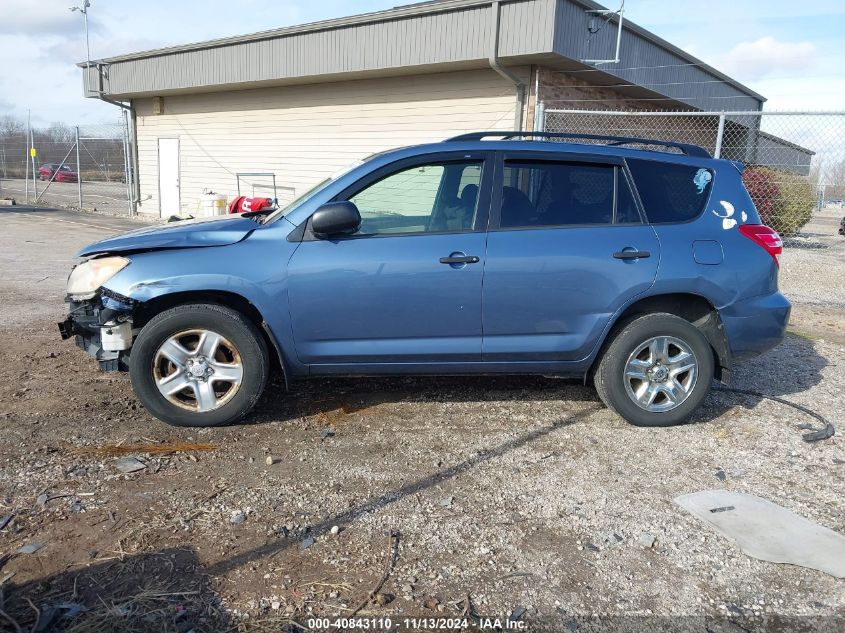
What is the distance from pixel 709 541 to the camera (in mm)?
3148

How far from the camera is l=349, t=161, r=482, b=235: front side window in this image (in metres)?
4.27

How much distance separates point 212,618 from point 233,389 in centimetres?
189

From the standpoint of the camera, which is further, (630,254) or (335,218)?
(630,254)

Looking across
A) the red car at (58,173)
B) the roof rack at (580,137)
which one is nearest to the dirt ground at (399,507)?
the roof rack at (580,137)

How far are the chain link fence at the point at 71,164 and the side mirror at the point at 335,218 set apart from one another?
17844mm

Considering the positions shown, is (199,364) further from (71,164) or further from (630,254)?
(71,164)

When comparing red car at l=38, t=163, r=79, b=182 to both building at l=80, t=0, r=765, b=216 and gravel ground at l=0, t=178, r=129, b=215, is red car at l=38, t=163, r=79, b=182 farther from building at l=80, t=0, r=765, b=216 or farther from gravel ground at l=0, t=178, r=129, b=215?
building at l=80, t=0, r=765, b=216

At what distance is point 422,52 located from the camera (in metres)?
11.7

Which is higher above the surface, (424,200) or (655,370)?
(424,200)

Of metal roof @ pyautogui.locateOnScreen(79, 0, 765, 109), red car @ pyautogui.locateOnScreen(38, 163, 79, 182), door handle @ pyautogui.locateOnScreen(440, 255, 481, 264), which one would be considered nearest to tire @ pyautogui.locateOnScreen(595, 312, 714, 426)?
door handle @ pyautogui.locateOnScreen(440, 255, 481, 264)

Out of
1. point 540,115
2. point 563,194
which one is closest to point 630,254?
point 563,194

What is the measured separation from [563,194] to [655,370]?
134cm

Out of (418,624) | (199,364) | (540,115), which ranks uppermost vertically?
(540,115)

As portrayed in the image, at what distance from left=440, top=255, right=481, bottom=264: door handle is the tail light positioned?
1.88m
